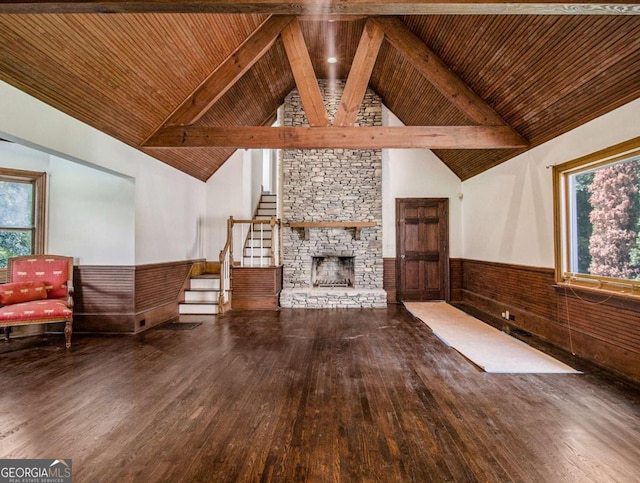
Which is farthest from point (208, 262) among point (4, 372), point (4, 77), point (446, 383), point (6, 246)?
point (446, 383)

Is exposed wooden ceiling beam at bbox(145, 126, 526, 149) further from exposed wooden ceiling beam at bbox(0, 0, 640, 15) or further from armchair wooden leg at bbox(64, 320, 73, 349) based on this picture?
armchair wooden leg at bbox(64, 320, 73, 349)

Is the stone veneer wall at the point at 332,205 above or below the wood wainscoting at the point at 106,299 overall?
above

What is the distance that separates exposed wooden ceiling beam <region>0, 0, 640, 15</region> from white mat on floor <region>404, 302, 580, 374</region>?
3.13 meters

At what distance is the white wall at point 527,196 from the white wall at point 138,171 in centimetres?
588

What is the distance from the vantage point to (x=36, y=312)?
3.84 meters

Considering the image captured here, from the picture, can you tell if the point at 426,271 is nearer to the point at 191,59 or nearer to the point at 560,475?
the point at 560,475

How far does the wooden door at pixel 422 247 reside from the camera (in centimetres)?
719

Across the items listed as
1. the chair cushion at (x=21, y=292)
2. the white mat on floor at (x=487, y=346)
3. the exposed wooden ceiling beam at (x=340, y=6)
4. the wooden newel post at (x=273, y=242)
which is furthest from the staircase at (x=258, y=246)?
the exposed wooden ceiling beam at (x=340, y=6)

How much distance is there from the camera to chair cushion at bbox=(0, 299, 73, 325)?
3.71 metres

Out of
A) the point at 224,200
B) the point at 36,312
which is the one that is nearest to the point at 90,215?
the point at 36,312

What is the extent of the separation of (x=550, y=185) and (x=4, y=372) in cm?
676

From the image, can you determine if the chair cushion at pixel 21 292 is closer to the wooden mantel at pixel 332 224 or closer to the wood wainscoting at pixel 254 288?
the wood wainscoting at pixel 254 288

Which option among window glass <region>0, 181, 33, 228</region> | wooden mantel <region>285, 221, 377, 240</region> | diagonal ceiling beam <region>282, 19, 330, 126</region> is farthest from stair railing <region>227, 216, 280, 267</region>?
window glass <region>0, 181, 33, 228</region>

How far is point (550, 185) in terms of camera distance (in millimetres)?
4156
